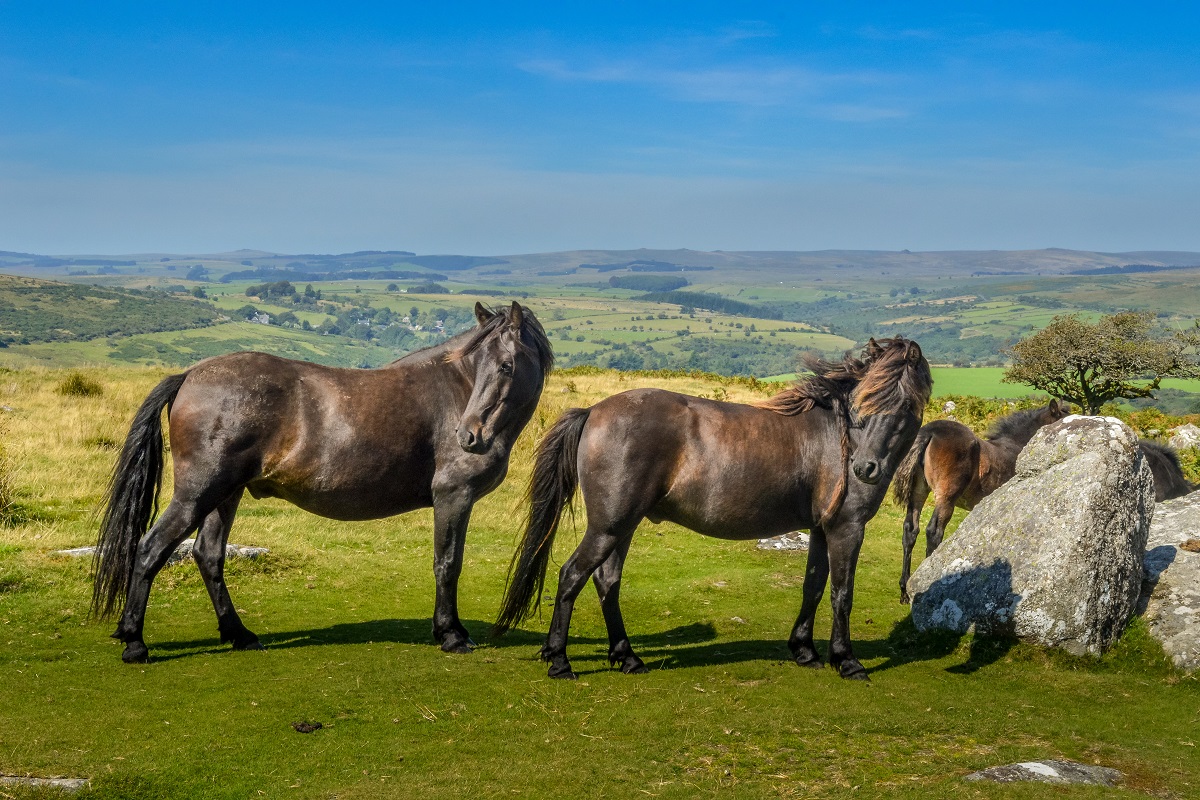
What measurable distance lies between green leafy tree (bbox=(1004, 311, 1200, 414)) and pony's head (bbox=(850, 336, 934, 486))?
31309 mm

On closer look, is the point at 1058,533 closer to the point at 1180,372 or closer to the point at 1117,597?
the point at 1117,597

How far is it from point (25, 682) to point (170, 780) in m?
2.46

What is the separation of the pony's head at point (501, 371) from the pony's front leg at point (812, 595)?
9.68 feet

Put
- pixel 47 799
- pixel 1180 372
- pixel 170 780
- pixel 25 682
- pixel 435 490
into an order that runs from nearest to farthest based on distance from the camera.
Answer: pixel 47 799 → pixel 170 780 → pixel 25 682 → pixel 435 490 → pixel 1180 372

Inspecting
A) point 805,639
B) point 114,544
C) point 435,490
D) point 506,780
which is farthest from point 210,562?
point 805,639

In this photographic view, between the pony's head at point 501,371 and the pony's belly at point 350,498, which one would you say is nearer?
the pony's head at point 501,371

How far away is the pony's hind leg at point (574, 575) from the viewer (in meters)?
7.98

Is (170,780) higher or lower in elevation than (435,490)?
lower

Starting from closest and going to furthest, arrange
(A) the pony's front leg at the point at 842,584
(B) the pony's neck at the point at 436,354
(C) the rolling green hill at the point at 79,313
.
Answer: (A) the pony's front leg at the point at 842,584, (B) the pony's neck at the point at 436,354, (C) the rolling green hill at the point at 79,313

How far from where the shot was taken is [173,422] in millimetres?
8102

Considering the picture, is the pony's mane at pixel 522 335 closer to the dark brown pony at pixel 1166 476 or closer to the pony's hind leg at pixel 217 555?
the pony's hind leg at pixel 217 555

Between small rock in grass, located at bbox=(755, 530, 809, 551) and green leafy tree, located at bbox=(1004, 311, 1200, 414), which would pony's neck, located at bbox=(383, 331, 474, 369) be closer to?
small rock in grass, located at bbox=(755, 530, 809, 551)

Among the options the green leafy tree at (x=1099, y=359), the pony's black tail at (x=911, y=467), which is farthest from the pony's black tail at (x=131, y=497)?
the green leafy tree at (x=1099, y=359)

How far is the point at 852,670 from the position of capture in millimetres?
8367
